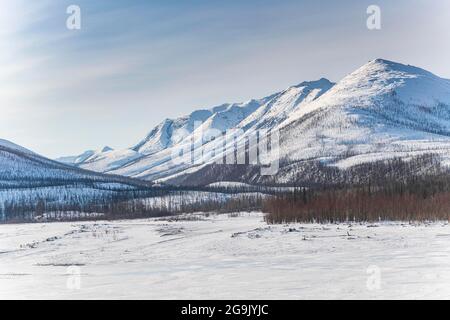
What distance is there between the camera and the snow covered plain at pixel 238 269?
21.5 metres

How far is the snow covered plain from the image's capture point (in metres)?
21.5

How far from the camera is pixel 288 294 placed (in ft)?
67.7

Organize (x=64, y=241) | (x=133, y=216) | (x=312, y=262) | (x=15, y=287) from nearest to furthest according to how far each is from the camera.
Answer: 1. (x=15, y=287)
2. (x=312, y=262)
3. (x=64, y=241)
4. (x=133, y=216)

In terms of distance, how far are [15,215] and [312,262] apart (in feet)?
543

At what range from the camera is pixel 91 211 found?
18538 centimetres

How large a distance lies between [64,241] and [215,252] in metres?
25.6

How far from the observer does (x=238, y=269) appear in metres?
30.7

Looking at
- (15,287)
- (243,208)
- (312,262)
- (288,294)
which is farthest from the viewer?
(243,208)

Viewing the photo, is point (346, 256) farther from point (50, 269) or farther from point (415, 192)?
point (415, 192)

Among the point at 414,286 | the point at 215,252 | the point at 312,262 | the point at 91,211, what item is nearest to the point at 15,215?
the point at 91,211
